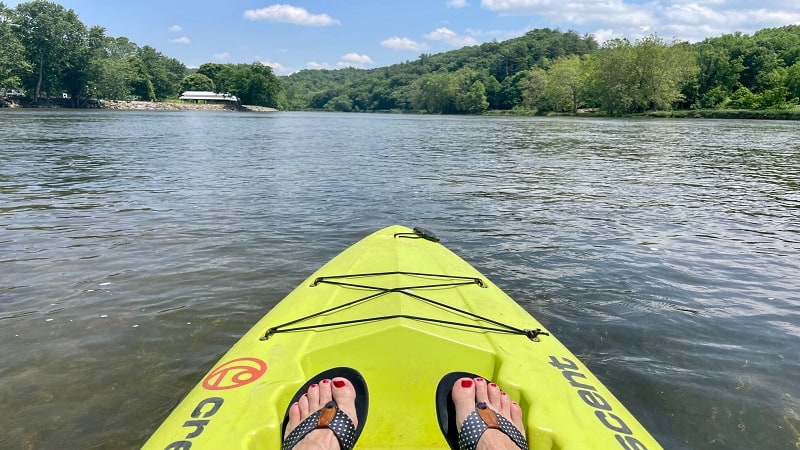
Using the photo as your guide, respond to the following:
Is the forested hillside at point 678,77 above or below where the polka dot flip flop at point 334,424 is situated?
above

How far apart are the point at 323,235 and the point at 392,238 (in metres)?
2.88

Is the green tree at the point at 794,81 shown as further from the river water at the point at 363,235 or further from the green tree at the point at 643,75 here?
the river water at the point at 363,235

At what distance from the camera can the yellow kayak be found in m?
2.79

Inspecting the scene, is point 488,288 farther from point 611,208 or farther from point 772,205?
point 772,205

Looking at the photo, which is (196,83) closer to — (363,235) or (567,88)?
(567,88)

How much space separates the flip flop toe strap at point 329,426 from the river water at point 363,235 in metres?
1.64

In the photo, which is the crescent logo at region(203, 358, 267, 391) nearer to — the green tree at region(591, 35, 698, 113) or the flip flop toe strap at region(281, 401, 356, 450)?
the flip flop toe strap at region(281, 401, 356, 450)

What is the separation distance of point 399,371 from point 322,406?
1.82 ft

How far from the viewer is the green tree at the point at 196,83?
154625mm

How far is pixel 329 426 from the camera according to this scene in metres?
2.75

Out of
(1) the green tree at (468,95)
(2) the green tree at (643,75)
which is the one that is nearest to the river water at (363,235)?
(2) the green tree at (643,75)

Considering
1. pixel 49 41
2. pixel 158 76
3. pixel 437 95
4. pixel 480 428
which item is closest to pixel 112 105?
pixel 49 41

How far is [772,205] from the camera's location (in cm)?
1184

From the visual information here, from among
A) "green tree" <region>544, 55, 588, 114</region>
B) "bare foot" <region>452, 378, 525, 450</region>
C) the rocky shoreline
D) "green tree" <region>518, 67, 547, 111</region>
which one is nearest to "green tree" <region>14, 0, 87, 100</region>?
the rocky shoreline
